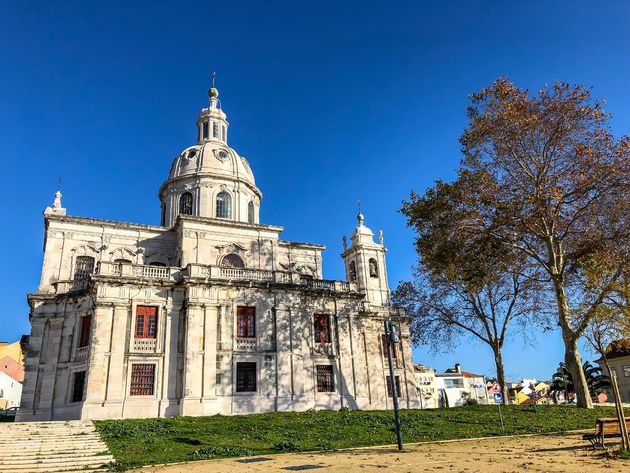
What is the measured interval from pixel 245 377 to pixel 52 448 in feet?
42.6

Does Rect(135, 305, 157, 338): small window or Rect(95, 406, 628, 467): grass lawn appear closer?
Rect(95, 406, 628, 467): grass lawn

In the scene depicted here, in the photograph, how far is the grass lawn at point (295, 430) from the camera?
1606cm

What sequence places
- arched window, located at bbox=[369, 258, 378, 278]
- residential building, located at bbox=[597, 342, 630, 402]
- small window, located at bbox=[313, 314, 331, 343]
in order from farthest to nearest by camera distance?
residential building, located at bbox=[597, 342, 630, 402] < arched window, located at bbox=[369, 258, 378, 278] < small window, located at bbox=[313, 314, 331, 343]

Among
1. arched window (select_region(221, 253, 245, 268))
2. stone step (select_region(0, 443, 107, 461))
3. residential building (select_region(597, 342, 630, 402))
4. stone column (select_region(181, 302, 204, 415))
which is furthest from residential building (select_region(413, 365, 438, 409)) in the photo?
stone step (select_region(0, 443, 107, 461))

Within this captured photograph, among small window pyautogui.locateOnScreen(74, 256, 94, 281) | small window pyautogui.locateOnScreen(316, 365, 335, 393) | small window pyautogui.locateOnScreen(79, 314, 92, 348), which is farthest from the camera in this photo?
small window pyautogui.locateOnScreen(74, 256, 94, 281)

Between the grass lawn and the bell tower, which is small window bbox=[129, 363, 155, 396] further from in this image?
the bell tower

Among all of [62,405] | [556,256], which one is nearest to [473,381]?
[556,256]

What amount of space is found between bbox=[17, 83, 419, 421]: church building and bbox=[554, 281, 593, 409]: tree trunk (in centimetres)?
1306

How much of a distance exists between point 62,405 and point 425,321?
24122 mm

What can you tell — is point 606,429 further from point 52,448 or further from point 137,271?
point 137,271

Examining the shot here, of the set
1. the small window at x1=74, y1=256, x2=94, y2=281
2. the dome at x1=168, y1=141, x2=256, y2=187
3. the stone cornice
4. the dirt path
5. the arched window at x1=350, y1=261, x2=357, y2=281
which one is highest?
the dome at x1=168, y1=141, x2=256, y2=187

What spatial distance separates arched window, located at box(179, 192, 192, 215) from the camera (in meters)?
39.4

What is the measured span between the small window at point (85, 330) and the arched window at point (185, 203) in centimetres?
1240

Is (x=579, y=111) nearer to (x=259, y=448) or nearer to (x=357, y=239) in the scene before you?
(x=259, y=448)
